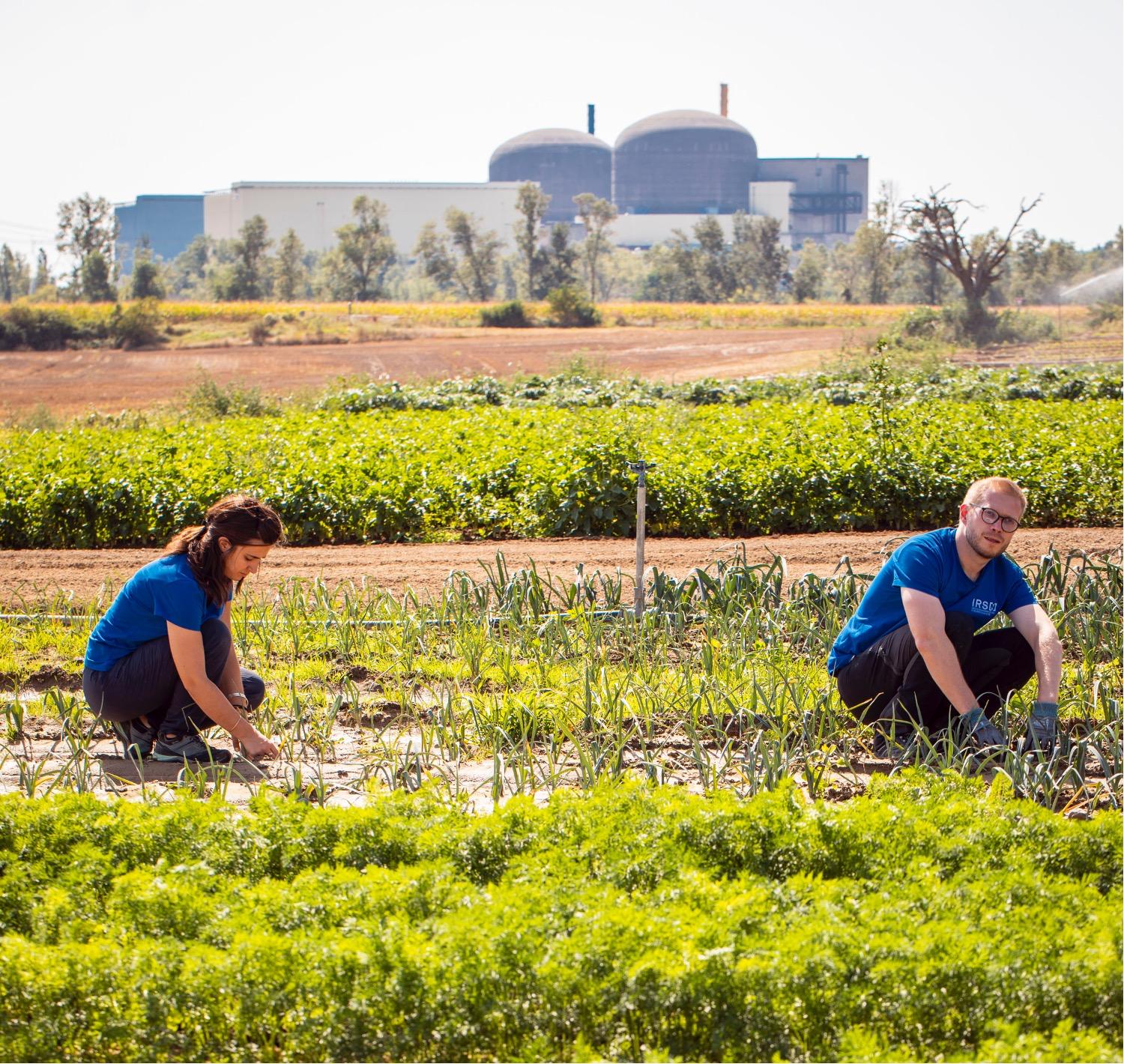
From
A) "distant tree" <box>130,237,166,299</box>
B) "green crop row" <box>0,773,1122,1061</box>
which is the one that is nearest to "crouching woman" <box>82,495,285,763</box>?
"green crop row" <box>0,773,1122,1061</box>

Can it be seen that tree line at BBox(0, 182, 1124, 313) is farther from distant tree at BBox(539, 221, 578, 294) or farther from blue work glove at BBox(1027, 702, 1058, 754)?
blue work glove at BBox(1027, 702, 1058, 754)

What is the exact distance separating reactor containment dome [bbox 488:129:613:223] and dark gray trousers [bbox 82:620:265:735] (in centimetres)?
12391

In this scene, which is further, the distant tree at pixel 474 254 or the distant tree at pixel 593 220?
the distant tree at pixel 593 220

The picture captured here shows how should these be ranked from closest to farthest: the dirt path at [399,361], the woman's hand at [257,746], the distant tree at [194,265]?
1. the woman's hand at [257,746]
2. the dirt path at [399,361]
3. the distant tree at [194,265]

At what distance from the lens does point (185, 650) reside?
418 centimetres

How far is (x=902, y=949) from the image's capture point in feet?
8.11

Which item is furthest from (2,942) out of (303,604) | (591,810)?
(303,604)

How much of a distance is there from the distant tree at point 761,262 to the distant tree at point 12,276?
39.4 metres

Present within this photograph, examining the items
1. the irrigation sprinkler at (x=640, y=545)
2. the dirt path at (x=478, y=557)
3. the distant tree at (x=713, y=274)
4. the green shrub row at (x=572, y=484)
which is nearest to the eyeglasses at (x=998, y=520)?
the irrigation sprinkler at (x=640, y=545)

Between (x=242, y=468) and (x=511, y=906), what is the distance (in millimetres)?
7791

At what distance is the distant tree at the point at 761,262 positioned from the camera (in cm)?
6694

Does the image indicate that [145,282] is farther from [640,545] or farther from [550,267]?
[640,545]

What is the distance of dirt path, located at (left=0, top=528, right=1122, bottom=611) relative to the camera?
813 centimetres

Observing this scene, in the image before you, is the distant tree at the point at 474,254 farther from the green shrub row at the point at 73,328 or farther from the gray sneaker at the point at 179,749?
the gray sneaker at the point at 179,749
